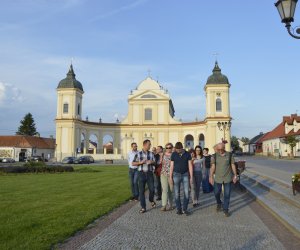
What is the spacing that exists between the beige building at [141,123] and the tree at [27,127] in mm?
34749

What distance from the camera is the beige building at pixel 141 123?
69.6m

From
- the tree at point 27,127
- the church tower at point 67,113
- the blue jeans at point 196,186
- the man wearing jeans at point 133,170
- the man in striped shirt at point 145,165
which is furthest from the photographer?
the tree at point 27,127

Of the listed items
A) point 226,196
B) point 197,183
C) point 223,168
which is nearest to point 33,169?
point 197,183

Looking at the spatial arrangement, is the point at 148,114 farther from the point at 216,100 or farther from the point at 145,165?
the point at 145,165

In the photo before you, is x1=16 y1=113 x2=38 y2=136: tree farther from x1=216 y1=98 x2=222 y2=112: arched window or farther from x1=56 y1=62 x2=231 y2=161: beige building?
x1=216 y1=98 x2=222 y2=112: arched window

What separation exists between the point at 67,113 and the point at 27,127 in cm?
3766

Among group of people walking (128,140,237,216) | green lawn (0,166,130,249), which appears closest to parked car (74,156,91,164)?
green lawn (0,166,130,249)

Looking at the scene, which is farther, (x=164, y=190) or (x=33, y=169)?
(x=33, y=169)

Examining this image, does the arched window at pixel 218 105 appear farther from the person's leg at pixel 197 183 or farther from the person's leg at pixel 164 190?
the person's leg at pixel 164 190

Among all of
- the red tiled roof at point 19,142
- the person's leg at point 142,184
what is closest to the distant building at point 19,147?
the red tiled roof at point 19,142

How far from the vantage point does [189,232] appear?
776cm

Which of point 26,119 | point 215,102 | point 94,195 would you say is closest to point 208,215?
point 94,195

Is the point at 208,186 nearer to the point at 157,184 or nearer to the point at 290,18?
the point at 157,184

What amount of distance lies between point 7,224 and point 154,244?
3215 mm
